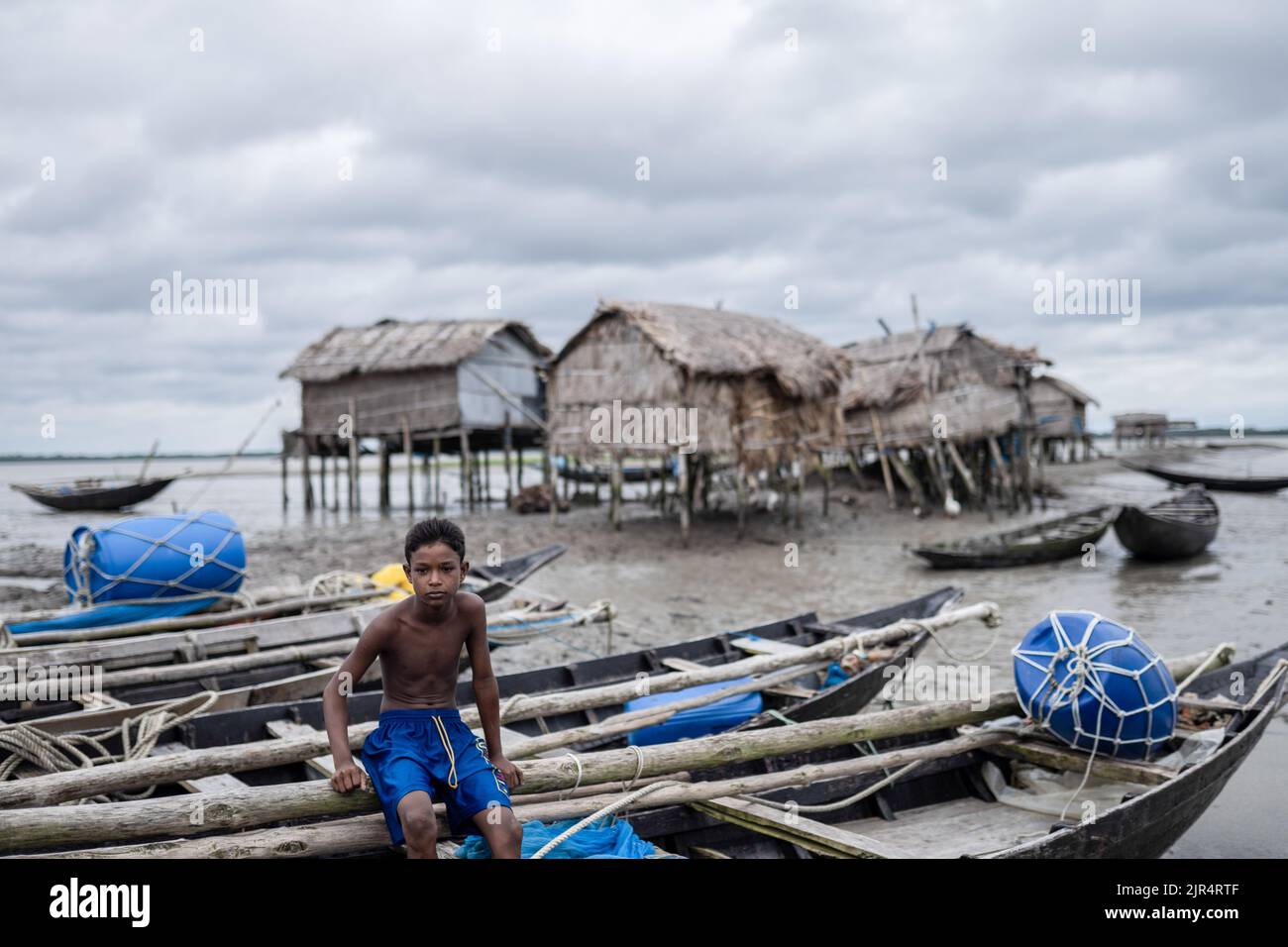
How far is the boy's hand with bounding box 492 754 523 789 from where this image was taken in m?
3.66

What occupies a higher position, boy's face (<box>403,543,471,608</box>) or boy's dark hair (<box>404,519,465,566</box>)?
boy's dark hair (<box>404,519,465,566</box>)

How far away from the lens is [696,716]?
18.9 ft

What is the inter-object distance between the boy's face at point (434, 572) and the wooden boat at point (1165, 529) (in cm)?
1614

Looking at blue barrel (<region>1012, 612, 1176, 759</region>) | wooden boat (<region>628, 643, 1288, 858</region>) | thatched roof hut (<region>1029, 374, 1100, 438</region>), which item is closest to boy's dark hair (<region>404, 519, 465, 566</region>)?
wooden boat (<region>628, 643, 1288, 858</region>)

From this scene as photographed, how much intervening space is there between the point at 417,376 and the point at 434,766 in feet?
73.8

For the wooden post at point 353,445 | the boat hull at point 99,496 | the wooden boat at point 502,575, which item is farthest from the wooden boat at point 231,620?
the boat hull at point 99,496

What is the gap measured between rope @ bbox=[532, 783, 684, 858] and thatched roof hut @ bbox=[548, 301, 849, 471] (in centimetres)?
1417

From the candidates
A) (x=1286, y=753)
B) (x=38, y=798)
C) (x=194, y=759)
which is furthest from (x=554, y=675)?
(x=1286, y=753)

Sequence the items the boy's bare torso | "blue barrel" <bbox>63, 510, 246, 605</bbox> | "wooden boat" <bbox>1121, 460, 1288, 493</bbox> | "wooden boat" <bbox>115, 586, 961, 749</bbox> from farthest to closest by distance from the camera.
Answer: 1. "wooden boat" <bbox>1121, 460, 1288, 493</bbox>
2. "blue barrel" <bbox>63, 510, 246, 605</bbox>
3. "wooden boat" <bbox>115, 586, 961, 749</bbox>
4. the boy's bare torso

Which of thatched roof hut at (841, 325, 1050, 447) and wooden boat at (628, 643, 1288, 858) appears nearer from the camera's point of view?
wooden boat at (628, 643, 1288, 858)

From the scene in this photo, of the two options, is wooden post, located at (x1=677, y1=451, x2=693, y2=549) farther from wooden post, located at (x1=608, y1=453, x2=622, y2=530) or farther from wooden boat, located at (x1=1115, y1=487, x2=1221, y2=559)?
wooden boat, located at (x1=1115, y1=487, x2=1221, y2=559)

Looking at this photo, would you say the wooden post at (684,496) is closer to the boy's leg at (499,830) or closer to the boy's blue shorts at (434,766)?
the boy's blue shorts at (434,766)

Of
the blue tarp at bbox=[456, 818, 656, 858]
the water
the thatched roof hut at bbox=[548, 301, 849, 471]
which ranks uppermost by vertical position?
the thatched roof hut at bbox=[548, 301, 849, 471]

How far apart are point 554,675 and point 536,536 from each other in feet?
41.6
